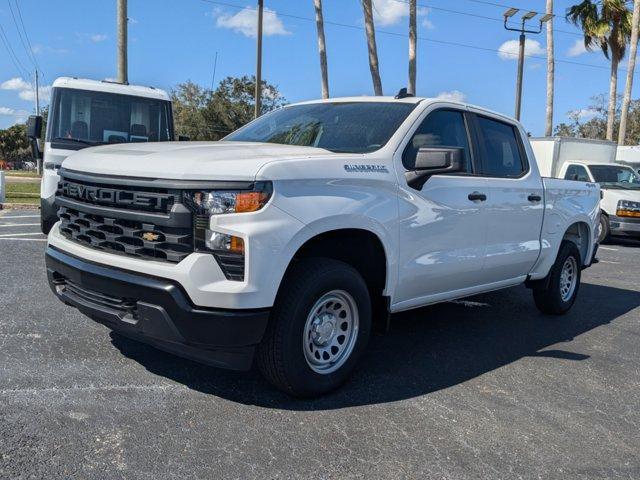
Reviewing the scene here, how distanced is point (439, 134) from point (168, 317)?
→ 100 inches

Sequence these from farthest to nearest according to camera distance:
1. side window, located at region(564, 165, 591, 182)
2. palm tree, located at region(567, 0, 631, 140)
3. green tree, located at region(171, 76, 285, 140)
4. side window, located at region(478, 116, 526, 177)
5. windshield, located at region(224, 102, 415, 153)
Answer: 1. green tree, located at region(171, 76, 285, 140)
2. palm tree, located at region(567, 0, 631, 140)
3. side window, located at region(564, 165, 591, 182)
4. side window, located at region(478, 116, 526, 177)
5. windshield, located at region(224, 102, 415, 153)

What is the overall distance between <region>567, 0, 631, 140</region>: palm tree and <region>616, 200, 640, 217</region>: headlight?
61.5 ft

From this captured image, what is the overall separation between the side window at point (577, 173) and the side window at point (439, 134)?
33.5ft

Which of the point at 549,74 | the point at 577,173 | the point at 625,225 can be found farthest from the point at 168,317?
the point at 549,74

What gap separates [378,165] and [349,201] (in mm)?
402

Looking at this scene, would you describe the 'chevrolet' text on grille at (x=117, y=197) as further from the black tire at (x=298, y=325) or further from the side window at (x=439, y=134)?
the side window at (x=439, y=134)

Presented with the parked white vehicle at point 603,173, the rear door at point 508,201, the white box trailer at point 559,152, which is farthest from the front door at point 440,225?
the white box trailer at point 559,152

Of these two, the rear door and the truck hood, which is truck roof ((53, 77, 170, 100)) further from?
the rear door

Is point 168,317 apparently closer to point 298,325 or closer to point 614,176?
point 298,325

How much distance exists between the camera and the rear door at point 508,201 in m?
5.07

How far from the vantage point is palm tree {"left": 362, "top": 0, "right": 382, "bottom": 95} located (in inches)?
782

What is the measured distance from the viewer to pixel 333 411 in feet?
12.0

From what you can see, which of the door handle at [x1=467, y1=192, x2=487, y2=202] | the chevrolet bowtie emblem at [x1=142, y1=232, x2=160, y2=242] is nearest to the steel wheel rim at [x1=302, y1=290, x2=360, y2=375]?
the chevrolet bowtie emblem at [x1=142, y1=232, x2=160, y2=242]

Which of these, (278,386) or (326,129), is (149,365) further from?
(326,129)
